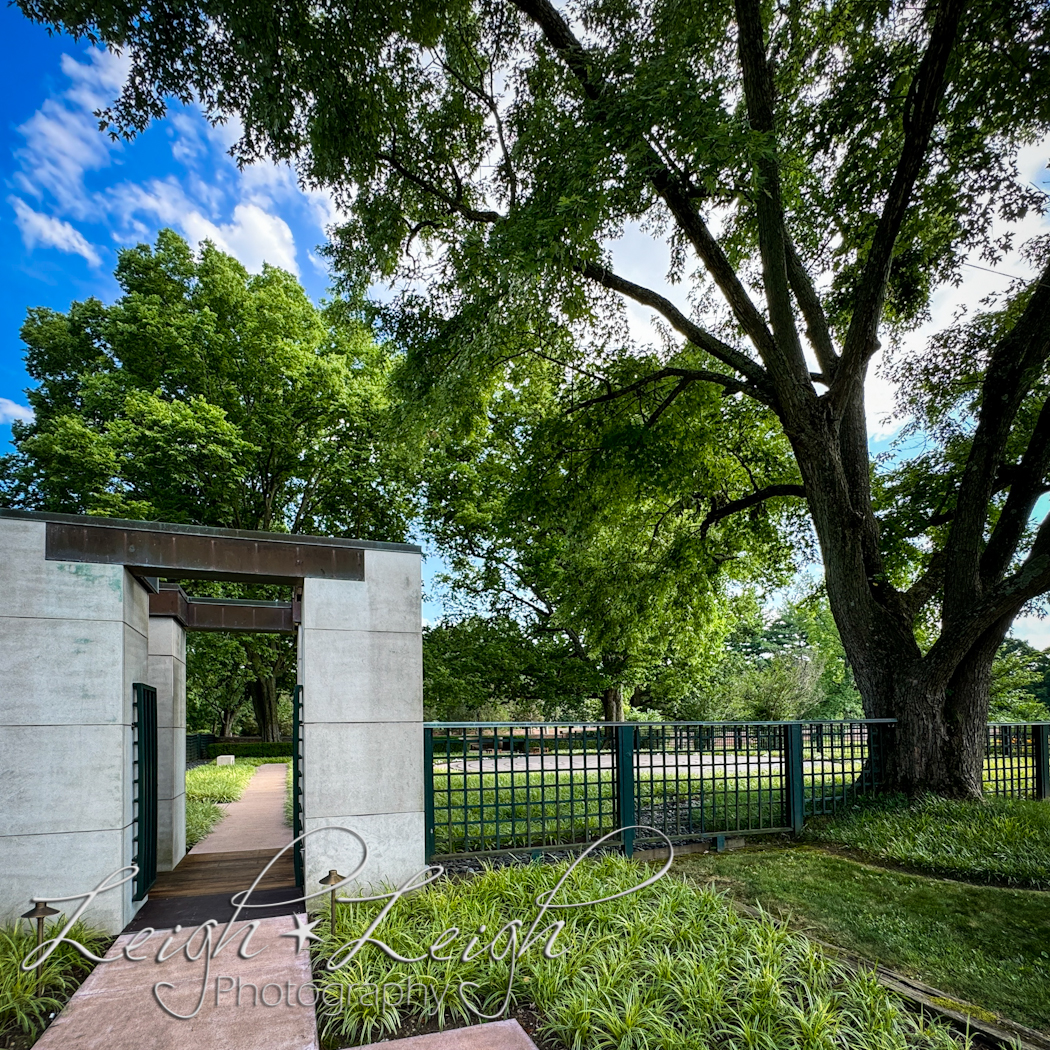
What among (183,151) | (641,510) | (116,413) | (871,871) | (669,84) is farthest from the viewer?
(116,413)

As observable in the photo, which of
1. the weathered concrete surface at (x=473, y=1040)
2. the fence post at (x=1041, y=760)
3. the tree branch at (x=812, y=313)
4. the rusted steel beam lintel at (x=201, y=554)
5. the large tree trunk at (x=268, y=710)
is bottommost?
the large tree trunk at (x=268, y=710)

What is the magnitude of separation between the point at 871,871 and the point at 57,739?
6.34 meters

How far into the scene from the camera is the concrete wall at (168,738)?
20.6 feet

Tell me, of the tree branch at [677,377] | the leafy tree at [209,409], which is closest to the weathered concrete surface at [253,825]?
the leafy tree at [209,409]

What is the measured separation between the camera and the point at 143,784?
5027 mm

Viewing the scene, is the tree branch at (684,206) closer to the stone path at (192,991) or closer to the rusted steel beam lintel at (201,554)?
the rusted steel beam lintel at (201,554)

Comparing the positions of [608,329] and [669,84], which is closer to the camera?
[669,84]

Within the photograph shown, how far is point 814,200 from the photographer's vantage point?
909 cm

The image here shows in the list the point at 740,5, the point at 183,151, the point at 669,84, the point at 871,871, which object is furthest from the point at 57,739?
the point at 183,151

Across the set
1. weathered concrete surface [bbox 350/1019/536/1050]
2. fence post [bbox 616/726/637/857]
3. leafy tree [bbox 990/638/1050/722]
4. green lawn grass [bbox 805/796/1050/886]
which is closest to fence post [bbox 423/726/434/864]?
fence post [bbox 616/726/637/857]

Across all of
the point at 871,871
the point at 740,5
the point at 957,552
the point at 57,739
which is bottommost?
the point at 871,871

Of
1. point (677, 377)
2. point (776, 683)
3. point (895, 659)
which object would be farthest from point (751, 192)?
point (776, 683)

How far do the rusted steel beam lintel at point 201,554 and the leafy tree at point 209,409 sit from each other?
1156 cm

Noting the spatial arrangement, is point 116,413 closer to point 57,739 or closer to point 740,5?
point 57,739
